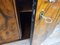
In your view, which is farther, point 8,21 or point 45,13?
point 8,21

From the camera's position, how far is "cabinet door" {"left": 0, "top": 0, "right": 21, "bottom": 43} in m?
0.87

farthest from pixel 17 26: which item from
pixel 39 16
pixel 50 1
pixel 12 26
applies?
pixel 50 1

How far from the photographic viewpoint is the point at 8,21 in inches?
40.4

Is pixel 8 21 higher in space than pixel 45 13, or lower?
lower

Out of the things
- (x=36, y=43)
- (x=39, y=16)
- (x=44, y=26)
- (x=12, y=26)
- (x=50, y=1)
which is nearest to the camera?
(x=50, y=1)

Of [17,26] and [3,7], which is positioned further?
[17,26]

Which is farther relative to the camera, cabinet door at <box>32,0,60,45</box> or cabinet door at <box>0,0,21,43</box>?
cabinet door at <box>0,0,21,43</box>

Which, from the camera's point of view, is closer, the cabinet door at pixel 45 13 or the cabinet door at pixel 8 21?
the cabinet door at pixel 45 13

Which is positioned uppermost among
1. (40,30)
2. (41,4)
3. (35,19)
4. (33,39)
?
(41,4)

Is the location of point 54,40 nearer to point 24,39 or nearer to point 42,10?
point 24,39

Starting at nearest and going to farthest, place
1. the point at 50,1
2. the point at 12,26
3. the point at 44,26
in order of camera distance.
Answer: the point at 50,1, the point at 44,26, the point at 12,26

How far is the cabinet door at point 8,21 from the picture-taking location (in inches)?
34.4

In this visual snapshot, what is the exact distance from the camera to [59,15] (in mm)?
891

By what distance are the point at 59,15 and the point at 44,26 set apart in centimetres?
15
